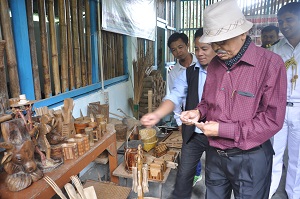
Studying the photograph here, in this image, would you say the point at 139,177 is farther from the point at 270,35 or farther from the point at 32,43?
the point at 270,35

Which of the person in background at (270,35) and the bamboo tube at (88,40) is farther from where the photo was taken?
the person in background at (270,35)

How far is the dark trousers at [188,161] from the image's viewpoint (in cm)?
215

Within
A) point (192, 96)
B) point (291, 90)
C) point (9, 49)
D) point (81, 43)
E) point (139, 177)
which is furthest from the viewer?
point (81, 43)

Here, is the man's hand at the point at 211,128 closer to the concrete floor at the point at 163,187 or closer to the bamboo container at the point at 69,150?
the bamboo container at the point at 69,150

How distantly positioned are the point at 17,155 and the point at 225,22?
1.37 metres

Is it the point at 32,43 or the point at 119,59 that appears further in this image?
the point at 119,59

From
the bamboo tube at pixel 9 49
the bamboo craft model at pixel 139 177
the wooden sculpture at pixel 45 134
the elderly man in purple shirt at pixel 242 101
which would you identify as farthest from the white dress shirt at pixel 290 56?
the bamboo tube at pixel 9 49

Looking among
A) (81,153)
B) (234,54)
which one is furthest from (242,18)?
(81,153)

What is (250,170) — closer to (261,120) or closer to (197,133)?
(261,120)

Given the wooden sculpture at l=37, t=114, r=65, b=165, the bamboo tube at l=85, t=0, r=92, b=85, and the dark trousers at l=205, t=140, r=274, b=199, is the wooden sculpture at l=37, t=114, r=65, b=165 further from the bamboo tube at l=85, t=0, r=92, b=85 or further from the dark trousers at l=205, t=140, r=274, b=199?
the bamboo tube at l=85, t=0, r=92, b=85

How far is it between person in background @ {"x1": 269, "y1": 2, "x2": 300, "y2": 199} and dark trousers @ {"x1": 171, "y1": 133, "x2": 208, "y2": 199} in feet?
3.23

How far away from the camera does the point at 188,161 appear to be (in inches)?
87.4

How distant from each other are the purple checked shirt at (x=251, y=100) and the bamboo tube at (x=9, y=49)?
1.70 m

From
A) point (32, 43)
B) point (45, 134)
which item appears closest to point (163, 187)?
point (45, 134)
